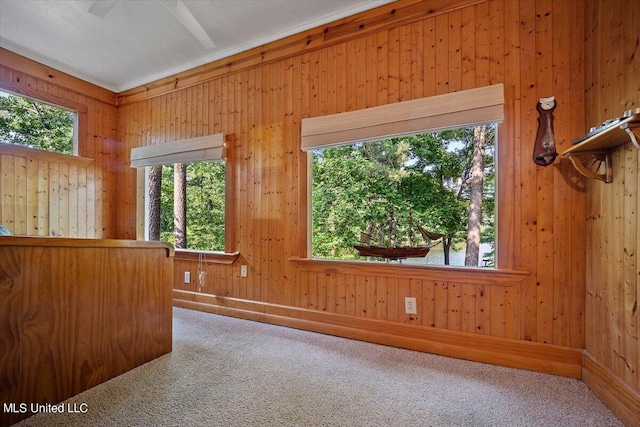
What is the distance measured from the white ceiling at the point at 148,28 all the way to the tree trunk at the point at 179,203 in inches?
49.5

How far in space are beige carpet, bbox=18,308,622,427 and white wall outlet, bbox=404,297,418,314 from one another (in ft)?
0.99

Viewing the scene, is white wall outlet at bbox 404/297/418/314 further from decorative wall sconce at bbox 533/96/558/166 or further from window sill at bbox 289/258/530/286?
decorative wall sconce at bbox 533/96/558/166

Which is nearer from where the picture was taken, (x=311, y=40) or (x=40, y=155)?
(x=311, y=40)

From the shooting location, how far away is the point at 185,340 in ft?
7.72

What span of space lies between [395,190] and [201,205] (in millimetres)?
2541

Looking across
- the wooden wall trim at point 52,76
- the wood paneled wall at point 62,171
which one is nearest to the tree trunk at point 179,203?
the wood paneled wall at point 62,171

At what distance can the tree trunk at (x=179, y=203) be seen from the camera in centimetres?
376

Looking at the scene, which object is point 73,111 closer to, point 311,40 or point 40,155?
point 40,155

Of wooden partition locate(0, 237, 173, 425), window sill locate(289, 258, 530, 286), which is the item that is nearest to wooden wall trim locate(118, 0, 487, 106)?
window sill locate(289, 258, 530, 286)

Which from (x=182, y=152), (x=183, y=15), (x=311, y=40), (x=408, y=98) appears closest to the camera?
(x=183, y=15)

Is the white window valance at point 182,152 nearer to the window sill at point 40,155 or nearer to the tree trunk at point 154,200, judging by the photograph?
the tree trunk at point 154,200

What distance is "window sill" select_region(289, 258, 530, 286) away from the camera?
1.98 m

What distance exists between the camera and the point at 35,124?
3.27 metres

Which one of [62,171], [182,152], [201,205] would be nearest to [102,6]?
[182,152]
